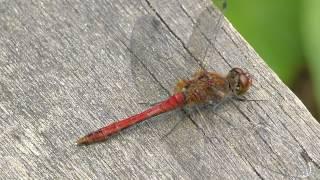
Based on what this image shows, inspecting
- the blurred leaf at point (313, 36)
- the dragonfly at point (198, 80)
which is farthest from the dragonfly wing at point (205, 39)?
the blurred leaf at point (313, 36)

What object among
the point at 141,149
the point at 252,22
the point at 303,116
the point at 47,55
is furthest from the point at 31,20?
the point at 252,22

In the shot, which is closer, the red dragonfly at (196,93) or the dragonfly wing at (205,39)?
the red dragonfly at (196,93)

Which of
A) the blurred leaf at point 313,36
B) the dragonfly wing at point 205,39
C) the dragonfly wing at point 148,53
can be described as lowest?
the blurred leaf at point 313,36

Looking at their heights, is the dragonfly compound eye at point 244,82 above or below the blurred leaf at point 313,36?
above

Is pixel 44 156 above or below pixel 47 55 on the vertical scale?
below

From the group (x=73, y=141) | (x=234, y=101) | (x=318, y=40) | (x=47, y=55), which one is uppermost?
(x=47, y=55)

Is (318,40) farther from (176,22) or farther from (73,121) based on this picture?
(73,121)

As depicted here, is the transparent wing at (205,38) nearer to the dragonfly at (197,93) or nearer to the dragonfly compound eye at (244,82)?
the dragonfly at (197,93)

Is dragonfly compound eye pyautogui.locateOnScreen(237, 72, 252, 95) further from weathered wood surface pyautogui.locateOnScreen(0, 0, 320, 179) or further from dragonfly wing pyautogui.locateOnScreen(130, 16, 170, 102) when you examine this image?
dragonfly wing pyautogui.locateOnScreen(130, 16, 170, 102)
